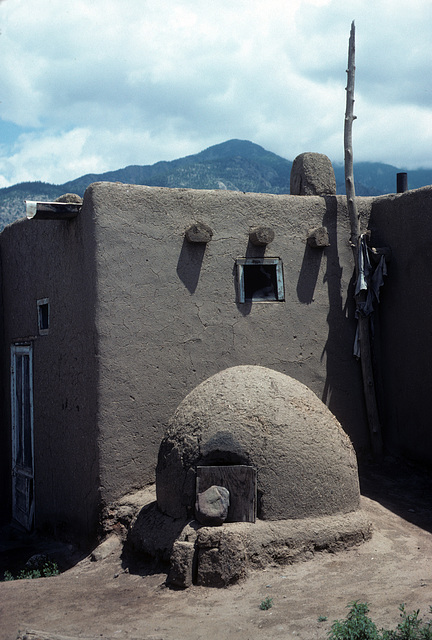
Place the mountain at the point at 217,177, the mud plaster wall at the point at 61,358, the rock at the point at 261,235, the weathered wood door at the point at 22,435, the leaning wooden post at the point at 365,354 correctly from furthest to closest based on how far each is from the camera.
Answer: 1. the mountain at the point at 217,177
2. the weathered wood door at the point at 22,435
3. the leaning wooden post at the point at 365,354
4. the rock at the point at 261,235
5. the mud plaster wall at the point at 61,358

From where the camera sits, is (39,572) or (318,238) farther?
(318,238)

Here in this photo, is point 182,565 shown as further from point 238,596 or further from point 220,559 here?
point 238,596

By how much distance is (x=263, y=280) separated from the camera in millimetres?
7570

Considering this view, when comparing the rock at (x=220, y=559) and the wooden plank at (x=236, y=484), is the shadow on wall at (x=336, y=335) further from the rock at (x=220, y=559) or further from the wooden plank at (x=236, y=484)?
the rock at (x=220, y=559)

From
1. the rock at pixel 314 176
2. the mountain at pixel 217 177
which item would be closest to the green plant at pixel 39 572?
the rock at pixel 314 176

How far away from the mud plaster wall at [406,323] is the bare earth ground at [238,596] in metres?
1.48

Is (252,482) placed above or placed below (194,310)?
below

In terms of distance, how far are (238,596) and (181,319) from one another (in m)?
3.01

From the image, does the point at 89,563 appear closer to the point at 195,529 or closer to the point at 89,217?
the point at 195,529

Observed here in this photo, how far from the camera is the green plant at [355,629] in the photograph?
3734 mm

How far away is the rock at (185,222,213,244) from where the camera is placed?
23.1 feet

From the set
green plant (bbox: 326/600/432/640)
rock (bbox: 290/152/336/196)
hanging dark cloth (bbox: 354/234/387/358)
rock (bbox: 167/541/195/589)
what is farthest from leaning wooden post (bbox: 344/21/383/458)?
green plant (bbox: 326/600/432/640)

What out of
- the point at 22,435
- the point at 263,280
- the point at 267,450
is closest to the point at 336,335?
the point at 263,280

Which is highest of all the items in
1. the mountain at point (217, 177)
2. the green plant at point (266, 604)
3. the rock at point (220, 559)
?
the mountain at point (217, 177)
